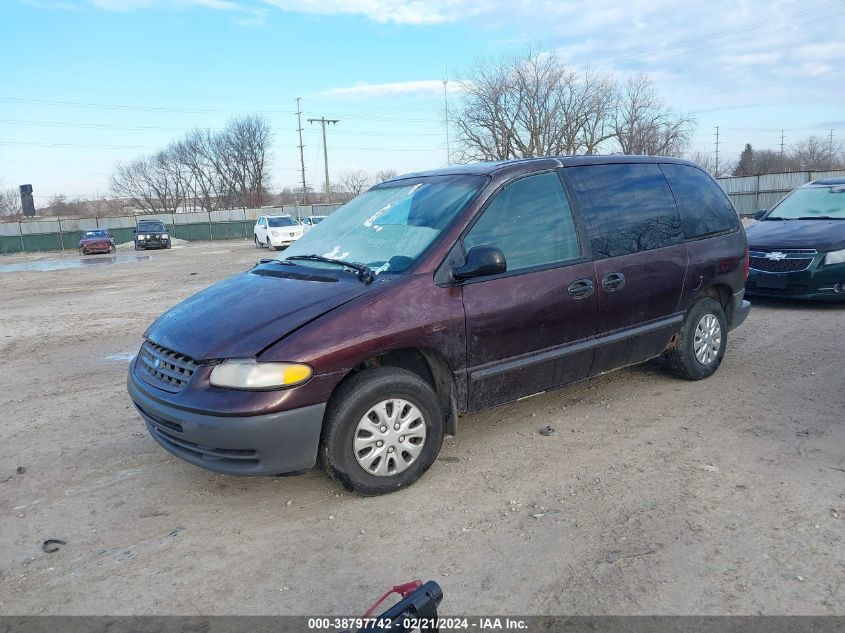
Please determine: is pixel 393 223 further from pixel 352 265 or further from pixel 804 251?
pixel 804 251

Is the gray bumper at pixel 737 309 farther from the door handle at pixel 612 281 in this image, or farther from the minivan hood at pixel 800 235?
the minivan hood at pixel 800 235

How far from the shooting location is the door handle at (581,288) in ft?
13.7

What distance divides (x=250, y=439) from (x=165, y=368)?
76 cm

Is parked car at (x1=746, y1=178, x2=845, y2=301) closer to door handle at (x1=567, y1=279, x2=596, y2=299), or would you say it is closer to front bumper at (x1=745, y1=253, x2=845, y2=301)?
front bumper at (x1=745, y1=253, x2=845, y2=301)

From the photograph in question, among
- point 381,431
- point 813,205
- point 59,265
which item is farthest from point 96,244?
point 381,431

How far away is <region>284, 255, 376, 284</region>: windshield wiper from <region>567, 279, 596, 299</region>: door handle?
1.36 metres

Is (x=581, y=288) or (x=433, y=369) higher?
(x=581, y=288)

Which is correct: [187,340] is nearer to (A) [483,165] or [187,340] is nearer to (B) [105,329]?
(A) [483,165]

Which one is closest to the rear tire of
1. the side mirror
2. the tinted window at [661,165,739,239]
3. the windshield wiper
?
the tinted window at [661,165,739,239]

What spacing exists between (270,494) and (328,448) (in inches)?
23.2

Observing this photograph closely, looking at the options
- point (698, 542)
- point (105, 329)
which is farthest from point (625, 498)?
point (105, 329)

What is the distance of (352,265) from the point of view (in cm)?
396

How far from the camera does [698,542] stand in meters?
2.97

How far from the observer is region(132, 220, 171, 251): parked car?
35.6 meters
